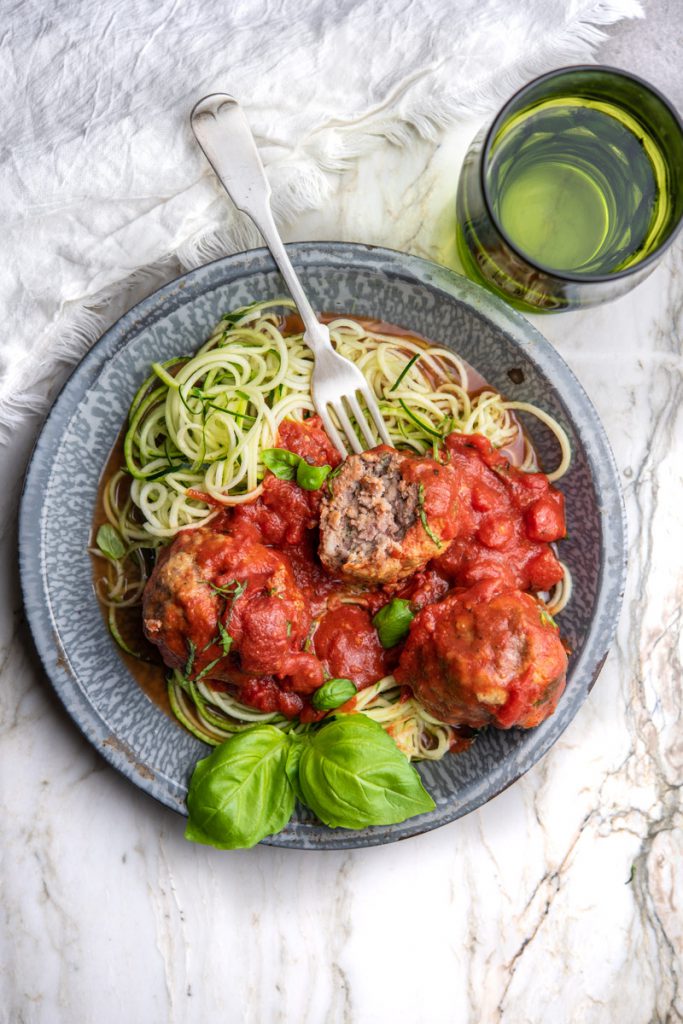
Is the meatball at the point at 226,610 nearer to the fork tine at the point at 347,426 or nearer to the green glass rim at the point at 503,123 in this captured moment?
the fork tine at the point at 347,426

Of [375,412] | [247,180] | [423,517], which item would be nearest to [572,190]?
[375,412]

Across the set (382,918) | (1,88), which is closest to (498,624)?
(382,918)

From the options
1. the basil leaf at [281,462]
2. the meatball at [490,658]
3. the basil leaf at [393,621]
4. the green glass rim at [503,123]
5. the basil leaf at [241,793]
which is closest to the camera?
the meatball at [490,658]

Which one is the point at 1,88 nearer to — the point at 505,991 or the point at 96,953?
the point at 96,953

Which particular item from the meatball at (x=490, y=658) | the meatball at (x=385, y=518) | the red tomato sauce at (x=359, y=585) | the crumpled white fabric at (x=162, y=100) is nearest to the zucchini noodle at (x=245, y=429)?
the red tomato sauce at (x=359, y=585)

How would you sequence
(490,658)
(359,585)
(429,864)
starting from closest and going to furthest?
1. (490,658)
2. (359,585)
3. (429,864)

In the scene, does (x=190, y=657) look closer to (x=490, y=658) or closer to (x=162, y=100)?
(x=490, y=658)
